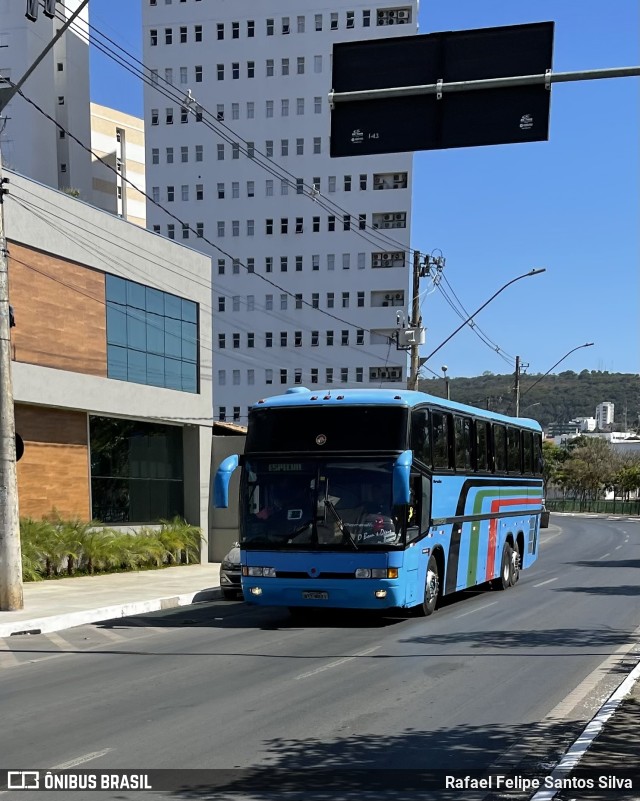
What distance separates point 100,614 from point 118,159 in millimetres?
81676

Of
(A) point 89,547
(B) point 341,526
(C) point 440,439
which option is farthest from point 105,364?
(B) point 341,526

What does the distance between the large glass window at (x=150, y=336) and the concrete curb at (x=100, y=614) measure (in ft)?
29.0

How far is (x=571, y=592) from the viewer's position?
21.2 metres

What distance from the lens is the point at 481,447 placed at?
19.7 m

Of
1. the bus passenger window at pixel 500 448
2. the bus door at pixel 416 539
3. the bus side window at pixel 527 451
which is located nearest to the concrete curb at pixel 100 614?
the bus door at pixel 416 539

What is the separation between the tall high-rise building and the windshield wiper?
2826 inches

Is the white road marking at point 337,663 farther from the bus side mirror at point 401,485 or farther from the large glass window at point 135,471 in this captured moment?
the large glass window at point 135,471

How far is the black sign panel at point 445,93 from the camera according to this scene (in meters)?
11.0

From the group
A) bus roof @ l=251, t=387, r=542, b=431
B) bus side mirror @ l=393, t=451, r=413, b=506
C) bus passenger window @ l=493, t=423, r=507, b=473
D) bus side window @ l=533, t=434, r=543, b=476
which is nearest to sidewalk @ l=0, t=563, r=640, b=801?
bus side mirror @ l=393, t=451, r=413, b=506

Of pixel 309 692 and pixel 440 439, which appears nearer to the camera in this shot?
pixel 309 692

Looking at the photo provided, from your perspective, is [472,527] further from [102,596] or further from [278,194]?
[278,194]

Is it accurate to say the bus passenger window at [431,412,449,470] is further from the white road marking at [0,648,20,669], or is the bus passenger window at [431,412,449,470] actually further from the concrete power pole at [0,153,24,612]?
the white road marking at [0,648,20,669]

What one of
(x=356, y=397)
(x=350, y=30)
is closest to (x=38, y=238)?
(x=356, y=397)

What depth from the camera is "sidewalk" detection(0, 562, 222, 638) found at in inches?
644
